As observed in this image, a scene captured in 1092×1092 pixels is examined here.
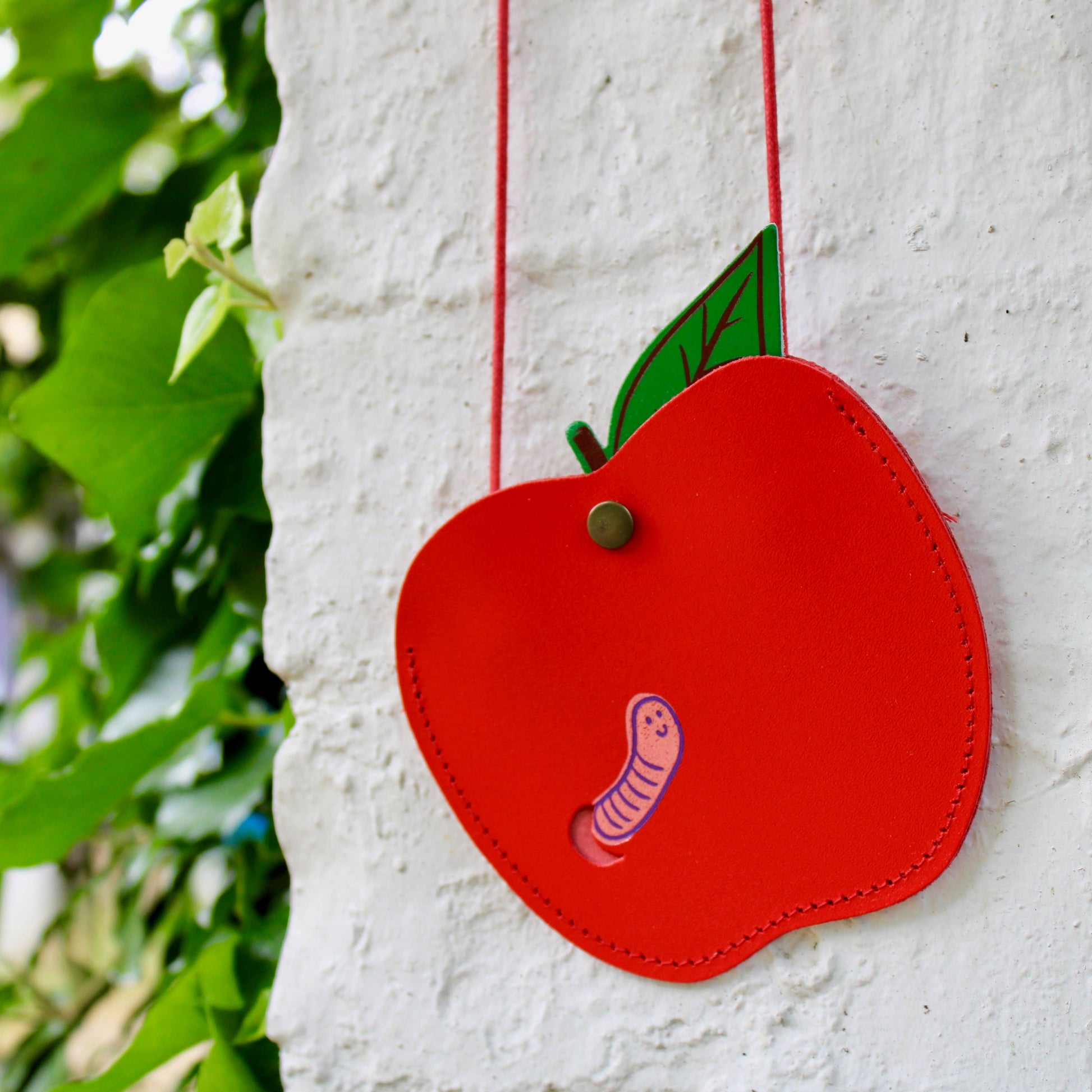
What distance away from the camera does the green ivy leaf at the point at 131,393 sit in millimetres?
486

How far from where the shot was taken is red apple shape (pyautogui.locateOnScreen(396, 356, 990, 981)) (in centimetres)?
29

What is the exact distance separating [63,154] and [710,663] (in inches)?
23.5

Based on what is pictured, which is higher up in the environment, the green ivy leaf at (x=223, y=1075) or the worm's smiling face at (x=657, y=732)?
the worm's smiling face at (x=657, y=732)

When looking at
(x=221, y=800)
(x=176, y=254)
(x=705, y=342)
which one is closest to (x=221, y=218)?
(x=176, y=254)

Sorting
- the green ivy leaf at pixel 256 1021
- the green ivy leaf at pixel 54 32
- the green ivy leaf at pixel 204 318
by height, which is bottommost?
the green ivy leaf at pixel 256 1021

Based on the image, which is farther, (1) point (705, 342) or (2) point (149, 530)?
(2) point (149, 530)

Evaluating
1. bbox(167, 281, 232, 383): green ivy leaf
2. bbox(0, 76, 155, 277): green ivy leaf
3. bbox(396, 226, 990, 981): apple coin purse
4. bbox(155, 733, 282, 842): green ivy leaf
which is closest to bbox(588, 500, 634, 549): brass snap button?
bbox(396, 226, 990, 981): apple coin purse

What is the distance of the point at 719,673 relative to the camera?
32 centimetres

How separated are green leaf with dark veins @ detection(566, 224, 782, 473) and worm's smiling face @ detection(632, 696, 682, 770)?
95 mm

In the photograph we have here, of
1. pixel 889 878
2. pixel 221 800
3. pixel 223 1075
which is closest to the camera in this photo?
pixel 889 878

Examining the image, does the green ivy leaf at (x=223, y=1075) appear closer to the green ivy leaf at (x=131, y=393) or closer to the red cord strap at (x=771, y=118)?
the green ivy leaf at (x=131, y=393)

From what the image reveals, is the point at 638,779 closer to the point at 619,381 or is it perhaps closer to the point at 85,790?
the point at 619,381

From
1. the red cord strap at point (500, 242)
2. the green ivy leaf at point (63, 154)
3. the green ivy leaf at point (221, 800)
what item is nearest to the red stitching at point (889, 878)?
the red cord strap at point (500, 242)

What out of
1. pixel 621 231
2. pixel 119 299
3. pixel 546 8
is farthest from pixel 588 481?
pixel 119 299
